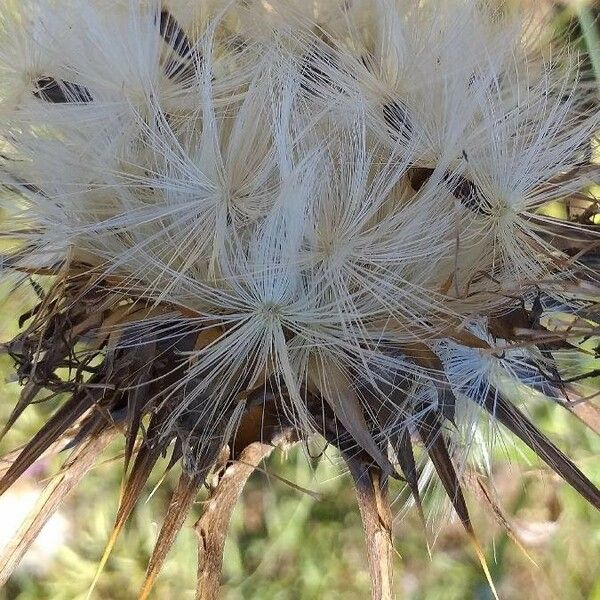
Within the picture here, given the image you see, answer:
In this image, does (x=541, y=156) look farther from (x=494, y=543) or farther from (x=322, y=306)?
(x=494, y=543)

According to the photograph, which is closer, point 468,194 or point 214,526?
point 468,194

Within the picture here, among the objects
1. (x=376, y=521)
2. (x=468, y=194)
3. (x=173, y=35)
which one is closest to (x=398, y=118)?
(x=468, y=194)

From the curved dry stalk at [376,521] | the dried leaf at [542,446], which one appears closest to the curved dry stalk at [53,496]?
the curved dry stalk at [376,521]

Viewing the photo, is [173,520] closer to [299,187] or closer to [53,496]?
[53,496]

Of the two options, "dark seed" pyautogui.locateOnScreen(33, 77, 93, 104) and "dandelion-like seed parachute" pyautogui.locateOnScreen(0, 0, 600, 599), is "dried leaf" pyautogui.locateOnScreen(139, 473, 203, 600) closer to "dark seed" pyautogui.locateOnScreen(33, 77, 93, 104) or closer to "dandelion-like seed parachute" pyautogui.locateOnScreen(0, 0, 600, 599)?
"dandelion-like seed parachute" pyautogui.locateOnScreen(0, 0, 600, 599)

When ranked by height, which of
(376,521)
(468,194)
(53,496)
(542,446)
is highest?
(468,194)

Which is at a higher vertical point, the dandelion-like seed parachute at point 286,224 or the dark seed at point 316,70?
the dark seed at point 316,70

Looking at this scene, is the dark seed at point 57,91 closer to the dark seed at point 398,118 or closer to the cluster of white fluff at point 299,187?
the cluster of white fluff at point 299,187

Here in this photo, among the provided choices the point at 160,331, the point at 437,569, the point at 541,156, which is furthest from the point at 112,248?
the point at 437,569
